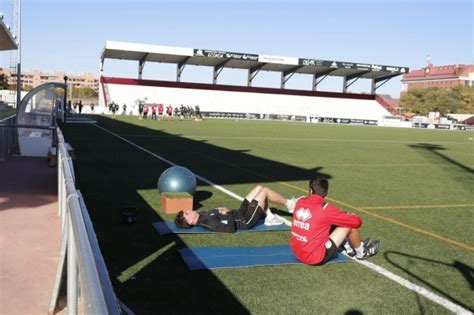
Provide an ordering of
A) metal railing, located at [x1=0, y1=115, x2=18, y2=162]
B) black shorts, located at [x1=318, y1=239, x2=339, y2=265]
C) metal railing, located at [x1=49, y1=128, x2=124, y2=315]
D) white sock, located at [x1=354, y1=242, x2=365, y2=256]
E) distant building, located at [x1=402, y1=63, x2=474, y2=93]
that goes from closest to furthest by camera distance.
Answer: metal railing, located at [x1=49, y1=128, x2=124, y2=315] → black shorts, located at [x1=318, y1=239, x2=339, y2=265] → white sock, located at [x1=354, y1=242, x2=365, y2=256] → metal railing, located at [x1=0, y1=115, x2=18, y2=162] → distant building, located at [x1=402, y1=63, x2=474, y2=93]

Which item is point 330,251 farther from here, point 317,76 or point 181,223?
point 317,76

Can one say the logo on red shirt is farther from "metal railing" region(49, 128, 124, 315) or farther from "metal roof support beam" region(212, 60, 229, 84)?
"metal roof support beam" region(212, 60, 229, 84)

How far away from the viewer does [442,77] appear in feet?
512

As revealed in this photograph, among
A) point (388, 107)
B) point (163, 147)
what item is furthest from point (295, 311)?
point (388, 107)

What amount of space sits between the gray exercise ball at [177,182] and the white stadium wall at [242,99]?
177 feet

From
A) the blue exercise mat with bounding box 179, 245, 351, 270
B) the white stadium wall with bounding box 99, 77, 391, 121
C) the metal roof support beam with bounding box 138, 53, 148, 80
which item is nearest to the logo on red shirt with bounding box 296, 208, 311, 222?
the blue exercise mat with bounding box 179, 245, 351, 270

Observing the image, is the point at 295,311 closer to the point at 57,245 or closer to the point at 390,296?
the point at 390,296

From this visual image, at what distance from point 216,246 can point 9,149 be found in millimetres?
11049

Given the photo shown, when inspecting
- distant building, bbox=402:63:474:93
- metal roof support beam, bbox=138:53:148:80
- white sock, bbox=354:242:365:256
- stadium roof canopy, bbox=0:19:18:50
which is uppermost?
distant building, bbox=402:63:474:93

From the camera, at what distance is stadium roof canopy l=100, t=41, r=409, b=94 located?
62469mm

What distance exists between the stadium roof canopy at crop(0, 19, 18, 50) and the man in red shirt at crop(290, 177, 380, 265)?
2643cm

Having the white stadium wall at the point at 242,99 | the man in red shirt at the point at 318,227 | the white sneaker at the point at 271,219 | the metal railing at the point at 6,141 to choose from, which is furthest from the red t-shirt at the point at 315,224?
the white stadium wall at the point at 242,99

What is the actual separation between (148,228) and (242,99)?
6689 cm

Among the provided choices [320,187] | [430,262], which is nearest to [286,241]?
[320,187]
